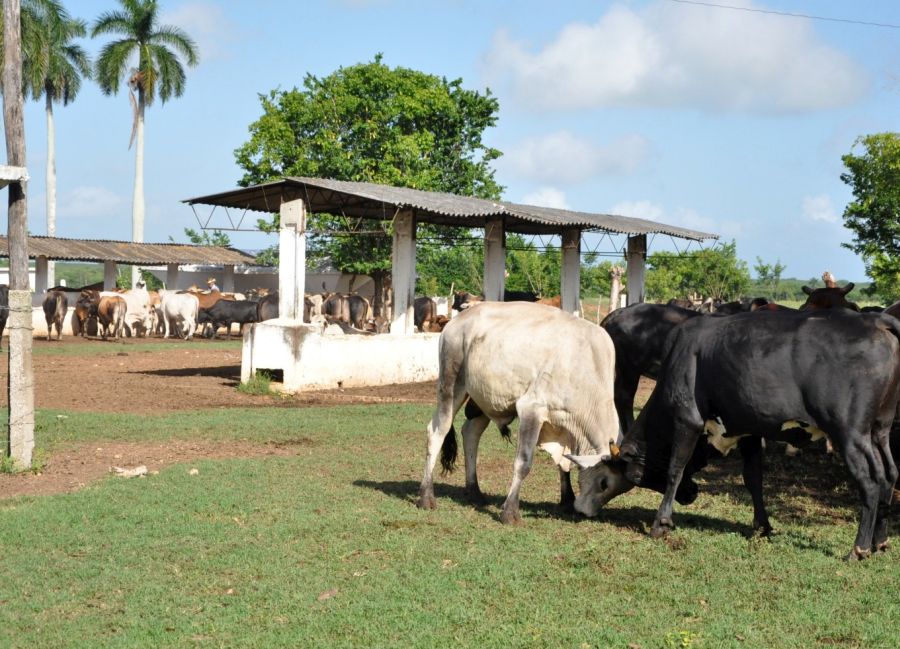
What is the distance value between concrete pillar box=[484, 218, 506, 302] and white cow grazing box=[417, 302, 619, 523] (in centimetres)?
1463

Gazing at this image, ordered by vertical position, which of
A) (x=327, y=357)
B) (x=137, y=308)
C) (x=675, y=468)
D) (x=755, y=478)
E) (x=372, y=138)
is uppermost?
(x=372, y=138)

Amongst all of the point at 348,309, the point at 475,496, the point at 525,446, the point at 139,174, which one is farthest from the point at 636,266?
the point at 139,174

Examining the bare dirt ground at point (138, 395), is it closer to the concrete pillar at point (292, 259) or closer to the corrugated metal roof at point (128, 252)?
the concrete pillar at point (292, 259)

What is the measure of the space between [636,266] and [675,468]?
20951 mm

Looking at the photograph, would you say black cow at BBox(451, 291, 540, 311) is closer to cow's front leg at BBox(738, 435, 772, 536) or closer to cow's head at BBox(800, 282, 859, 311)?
cow's head at BBox(800, 282, 859, 311)

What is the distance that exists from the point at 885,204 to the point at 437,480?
3300 centimetres

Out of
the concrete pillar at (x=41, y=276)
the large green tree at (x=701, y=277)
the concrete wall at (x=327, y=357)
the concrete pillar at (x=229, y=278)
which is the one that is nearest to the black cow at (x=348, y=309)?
the concrete wall at (x=327, y=357)

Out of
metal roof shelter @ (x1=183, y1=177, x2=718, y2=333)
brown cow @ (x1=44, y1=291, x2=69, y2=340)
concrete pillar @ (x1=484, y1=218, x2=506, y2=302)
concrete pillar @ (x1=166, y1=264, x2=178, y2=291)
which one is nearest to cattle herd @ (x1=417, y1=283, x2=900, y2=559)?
metal roof shelter @ (x1=183, y1=177, x2=718, y2=333)

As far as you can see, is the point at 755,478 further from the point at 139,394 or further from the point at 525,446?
the point at 139,394

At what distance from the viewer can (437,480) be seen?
35.2 ft

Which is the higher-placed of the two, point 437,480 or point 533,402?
point 533,402

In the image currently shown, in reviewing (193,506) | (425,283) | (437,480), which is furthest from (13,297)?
(425,283)

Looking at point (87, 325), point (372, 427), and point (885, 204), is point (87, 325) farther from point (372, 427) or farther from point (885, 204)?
point (885, 204)

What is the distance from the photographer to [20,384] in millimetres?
10711
